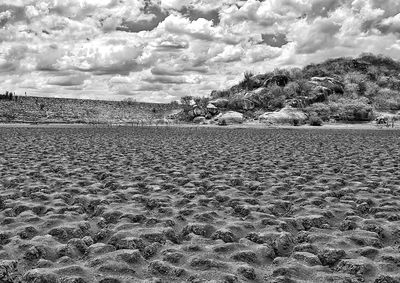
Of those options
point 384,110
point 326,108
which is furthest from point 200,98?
point 384,110

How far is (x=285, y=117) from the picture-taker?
59.9 meters

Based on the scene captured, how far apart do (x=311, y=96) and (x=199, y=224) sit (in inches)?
2488

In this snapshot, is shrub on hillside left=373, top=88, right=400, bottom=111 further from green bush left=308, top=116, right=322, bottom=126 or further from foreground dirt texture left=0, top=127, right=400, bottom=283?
foreground dirt texture left=0, top=127, right=400, bottom=283

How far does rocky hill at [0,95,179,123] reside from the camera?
7438cm

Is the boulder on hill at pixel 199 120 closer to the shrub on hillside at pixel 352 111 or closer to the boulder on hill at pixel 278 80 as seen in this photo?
the boulder on hill at pixel 278 80

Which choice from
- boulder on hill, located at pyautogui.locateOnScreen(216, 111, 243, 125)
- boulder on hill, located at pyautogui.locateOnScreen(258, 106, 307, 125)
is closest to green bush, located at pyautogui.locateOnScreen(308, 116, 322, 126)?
boulder on hill, located at pyautogui.locateOnScreen(258, 106, 307, 125)

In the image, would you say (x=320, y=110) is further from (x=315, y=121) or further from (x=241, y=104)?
(x=241, y=104)

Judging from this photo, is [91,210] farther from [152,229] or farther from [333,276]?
[333,276]

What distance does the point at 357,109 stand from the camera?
60969mm

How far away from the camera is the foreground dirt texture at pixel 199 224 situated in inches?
237

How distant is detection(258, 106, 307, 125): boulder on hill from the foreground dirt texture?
43.2 metres

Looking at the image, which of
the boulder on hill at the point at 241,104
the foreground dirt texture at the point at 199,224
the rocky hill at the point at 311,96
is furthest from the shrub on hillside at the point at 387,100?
the foreground dirt texture at the point at 199,224

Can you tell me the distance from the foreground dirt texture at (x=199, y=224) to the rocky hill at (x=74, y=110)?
2297 inches

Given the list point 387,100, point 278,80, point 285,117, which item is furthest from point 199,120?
point 387,100
